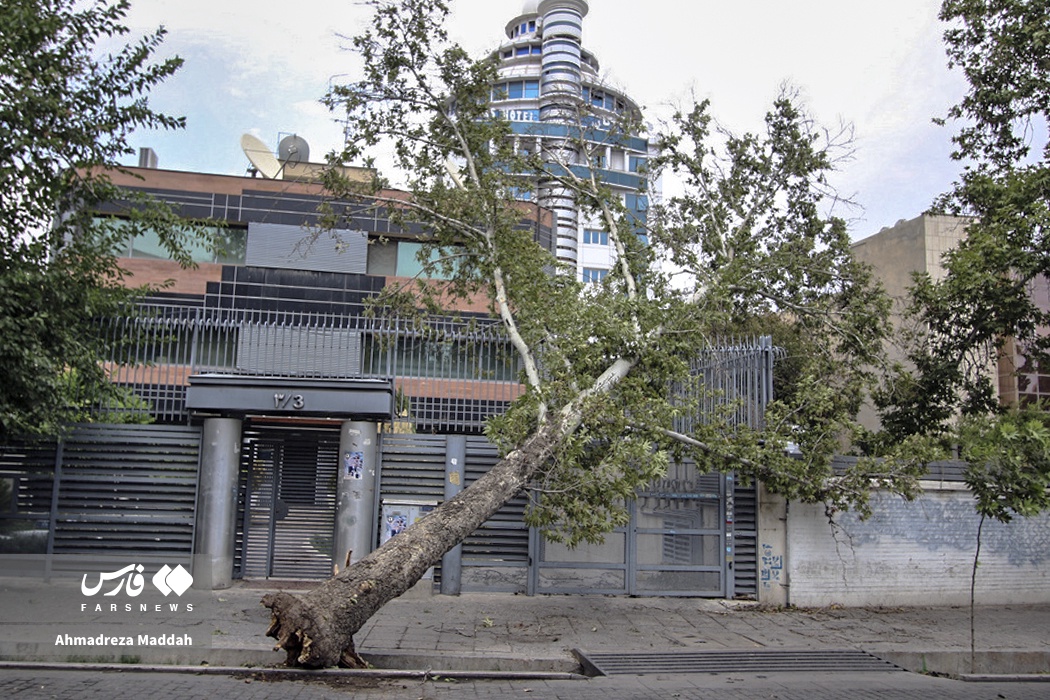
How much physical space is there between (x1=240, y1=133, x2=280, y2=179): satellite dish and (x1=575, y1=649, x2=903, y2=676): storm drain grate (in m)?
30.9

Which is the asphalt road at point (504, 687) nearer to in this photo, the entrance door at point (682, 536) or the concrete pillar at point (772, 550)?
the concrete pillar at point (772, 550)

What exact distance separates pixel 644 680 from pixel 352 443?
5.33m

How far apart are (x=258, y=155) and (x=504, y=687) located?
3201 centimetres

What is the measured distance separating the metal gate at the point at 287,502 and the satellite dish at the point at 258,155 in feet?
83.3

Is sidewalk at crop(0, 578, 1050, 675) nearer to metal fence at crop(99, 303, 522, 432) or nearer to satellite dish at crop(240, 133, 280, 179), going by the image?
metal fence at crop(99, 303, 522, 432)

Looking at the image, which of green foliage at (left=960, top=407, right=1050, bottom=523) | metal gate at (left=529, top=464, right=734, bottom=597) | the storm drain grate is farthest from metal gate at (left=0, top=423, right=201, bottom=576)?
green foliage at (left=960, top=407, right=1050, bottom=523)

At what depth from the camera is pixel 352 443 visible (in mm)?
11266

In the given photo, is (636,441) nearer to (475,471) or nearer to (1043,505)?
(475,471)

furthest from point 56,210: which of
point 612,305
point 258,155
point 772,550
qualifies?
point 258,155

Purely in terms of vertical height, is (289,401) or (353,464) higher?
(289,401)

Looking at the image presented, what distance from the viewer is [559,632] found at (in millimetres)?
9195

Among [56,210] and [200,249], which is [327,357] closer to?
[56,210]

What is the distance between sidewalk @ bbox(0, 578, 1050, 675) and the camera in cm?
767

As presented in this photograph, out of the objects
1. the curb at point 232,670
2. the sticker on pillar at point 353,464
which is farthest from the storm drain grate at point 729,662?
the sticker on pillar at point 353,464
